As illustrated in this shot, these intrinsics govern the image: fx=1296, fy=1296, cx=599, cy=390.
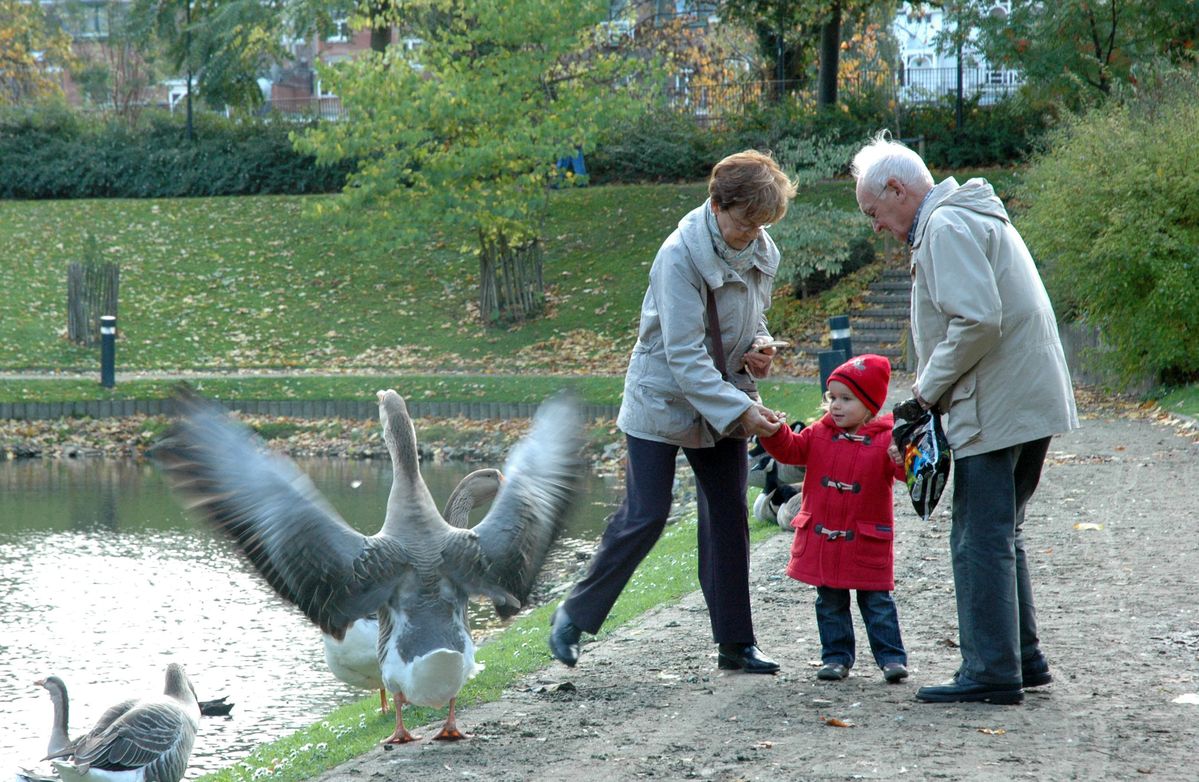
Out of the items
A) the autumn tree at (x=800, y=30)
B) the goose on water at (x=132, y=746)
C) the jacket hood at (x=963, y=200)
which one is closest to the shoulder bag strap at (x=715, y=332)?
the jacket hood at (x=963, y=200)

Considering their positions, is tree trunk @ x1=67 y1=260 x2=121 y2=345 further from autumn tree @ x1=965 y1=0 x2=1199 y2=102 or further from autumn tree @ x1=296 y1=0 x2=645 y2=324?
autumn tree @ x1=965 y1=0 x2=1199 y2=102

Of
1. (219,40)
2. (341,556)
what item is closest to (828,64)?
(219,40)

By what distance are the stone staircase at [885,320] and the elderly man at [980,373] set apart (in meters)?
15.3

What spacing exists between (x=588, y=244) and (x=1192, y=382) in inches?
582

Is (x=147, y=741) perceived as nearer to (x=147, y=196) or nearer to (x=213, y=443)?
(x=213, y=443)

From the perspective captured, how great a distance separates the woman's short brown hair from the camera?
202 inches

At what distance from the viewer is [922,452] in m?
4.96

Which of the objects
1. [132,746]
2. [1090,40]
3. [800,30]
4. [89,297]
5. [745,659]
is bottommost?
[132,746]

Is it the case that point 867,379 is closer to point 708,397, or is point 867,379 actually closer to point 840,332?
point 708,397

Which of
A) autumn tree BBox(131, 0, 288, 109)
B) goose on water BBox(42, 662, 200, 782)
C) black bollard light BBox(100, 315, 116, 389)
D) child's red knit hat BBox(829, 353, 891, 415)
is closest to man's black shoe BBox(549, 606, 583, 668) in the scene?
child's red knit hat BBox(829, 353, 891, 415)

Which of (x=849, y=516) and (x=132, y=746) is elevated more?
(x=849, y=516)

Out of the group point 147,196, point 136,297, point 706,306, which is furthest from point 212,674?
point 147,196

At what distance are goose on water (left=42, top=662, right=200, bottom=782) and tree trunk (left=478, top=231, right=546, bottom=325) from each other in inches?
771

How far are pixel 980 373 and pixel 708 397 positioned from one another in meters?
1.03
